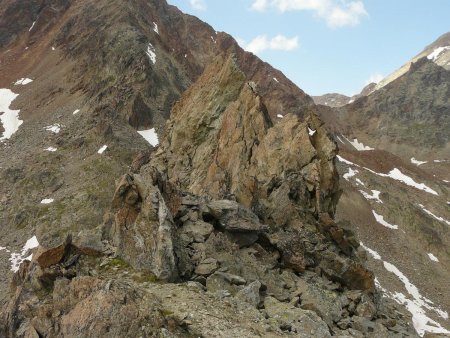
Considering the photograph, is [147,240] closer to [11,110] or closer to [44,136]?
[44,136]

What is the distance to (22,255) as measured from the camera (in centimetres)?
4800

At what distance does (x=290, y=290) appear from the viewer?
19.1 meters

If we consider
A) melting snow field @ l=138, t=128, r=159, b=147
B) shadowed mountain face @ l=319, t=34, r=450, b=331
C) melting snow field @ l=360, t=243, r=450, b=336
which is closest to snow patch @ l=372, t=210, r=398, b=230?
shadowed mountain face @ l=319, t=34, r=450, b=331

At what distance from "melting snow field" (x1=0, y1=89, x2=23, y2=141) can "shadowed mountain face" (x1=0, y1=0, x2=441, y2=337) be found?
2.08ft

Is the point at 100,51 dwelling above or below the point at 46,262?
above

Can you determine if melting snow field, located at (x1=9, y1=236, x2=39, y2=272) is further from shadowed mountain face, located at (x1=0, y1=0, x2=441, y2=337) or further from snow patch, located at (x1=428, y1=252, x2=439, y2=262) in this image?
snow patch, located at (x1=428, y1=252, x2=439, y2=262)

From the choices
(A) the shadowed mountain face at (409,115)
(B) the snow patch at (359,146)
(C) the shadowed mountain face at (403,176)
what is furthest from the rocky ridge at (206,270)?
(A) the shadowed mountain face at (409,115)

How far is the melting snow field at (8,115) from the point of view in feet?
270

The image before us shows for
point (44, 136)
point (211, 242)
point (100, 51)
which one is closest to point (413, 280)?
point (211, 242)

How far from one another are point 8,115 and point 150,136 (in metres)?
33.2

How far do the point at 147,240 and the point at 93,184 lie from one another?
4352 cm

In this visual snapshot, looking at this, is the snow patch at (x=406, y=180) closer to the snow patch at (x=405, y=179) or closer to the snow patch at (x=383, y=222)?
the snow patch at (x=405, y=179)

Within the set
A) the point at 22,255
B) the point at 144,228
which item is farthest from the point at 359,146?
the point at 144,228

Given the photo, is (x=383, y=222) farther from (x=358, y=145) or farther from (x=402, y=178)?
(x=358, y=145)
